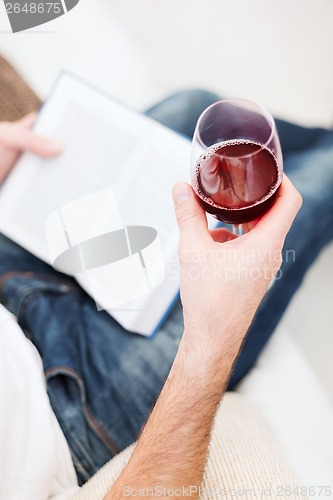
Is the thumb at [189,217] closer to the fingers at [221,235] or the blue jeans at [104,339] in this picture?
the fingers at [221,235]

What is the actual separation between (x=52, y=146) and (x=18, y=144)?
0.07 metres

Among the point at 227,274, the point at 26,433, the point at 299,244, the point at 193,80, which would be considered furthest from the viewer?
the point at 193,80

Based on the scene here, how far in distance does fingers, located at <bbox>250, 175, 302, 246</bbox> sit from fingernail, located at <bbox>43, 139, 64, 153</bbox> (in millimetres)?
477

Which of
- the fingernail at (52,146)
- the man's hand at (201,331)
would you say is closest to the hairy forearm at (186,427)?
the man's hand at (201,331)

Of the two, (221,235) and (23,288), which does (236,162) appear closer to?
(221,235)

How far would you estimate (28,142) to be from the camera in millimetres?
873

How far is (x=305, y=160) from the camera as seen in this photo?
93 centimetres

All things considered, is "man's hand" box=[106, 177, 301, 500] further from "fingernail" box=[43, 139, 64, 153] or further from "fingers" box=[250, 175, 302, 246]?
"fingernail" box=[43, 139, 64, 153]

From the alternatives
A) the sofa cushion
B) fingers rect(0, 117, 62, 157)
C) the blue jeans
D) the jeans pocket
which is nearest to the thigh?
the blue jeans

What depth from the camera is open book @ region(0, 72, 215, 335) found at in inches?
32.4

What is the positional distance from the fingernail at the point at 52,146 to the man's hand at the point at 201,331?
38 centimetres

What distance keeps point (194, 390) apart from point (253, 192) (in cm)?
25

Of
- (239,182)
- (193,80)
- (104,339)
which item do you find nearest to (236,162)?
(239,182)

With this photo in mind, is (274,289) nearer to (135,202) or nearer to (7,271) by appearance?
(135,202)
